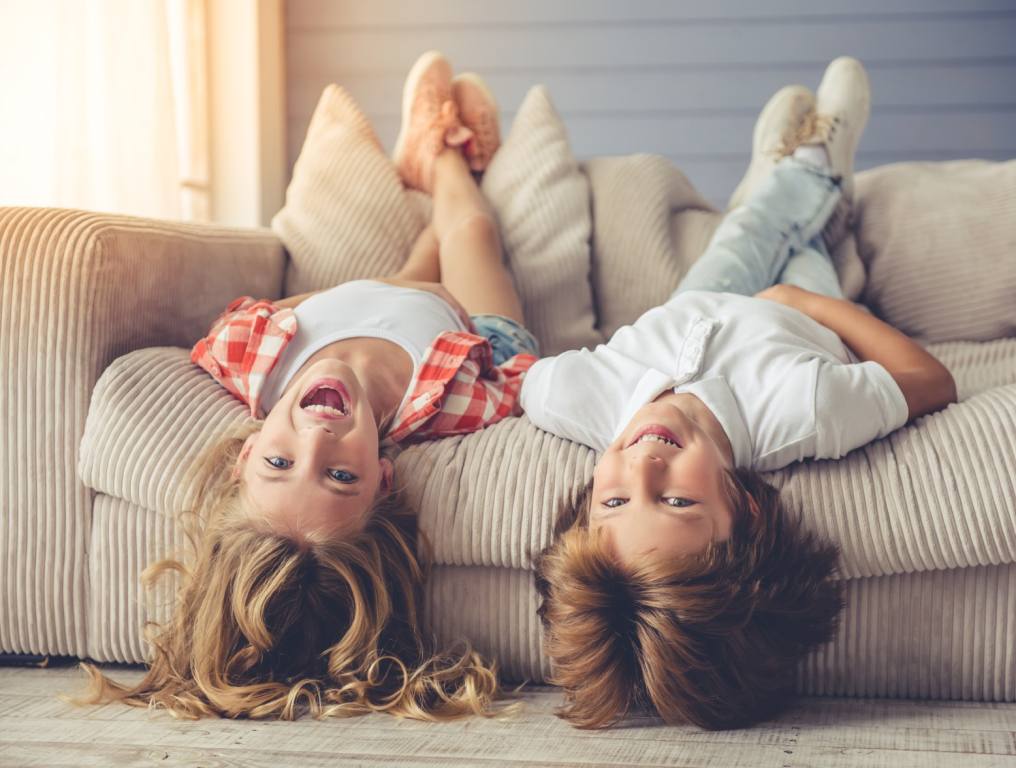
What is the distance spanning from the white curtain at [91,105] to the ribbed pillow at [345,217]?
0.47 metres

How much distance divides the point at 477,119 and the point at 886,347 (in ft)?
3.49

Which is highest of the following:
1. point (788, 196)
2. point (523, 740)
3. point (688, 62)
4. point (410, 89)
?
point (688, 62)

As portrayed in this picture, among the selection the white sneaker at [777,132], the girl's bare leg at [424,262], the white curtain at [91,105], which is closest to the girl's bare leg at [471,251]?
the girl's bare leg at [424,262]

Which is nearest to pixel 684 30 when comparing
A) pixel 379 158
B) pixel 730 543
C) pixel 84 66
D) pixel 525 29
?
pixel 525 29

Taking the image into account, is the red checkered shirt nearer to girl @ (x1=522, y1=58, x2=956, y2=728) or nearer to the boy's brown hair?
girl @ (x1=522, y1=58, x2=956, y2=728)

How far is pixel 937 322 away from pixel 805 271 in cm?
27

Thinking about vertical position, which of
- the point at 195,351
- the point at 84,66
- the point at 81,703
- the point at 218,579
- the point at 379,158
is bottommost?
the point at 81,703

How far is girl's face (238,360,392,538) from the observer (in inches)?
46.3

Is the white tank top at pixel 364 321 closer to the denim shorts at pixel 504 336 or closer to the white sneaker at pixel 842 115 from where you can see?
the denim shorts at pixel 504 336

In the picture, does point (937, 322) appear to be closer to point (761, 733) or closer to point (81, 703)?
point (761, 733)

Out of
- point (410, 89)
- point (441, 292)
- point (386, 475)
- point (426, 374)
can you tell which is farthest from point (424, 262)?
point (386, 475)

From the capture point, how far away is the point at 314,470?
1.18 metres

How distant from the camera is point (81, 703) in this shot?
3.85ft

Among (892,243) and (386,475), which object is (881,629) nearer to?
(386,475)
